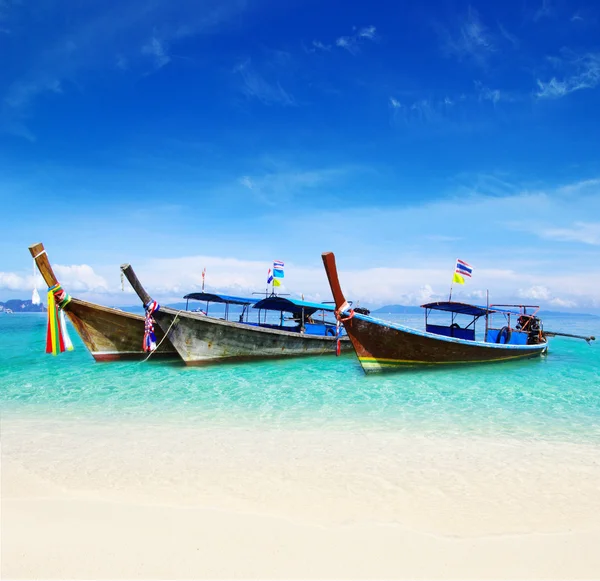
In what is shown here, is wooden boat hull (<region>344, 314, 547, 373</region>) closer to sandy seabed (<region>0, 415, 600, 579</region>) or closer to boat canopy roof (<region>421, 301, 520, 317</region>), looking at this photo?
boat canopy roof (<region>421, 301, 520, 317</region>)

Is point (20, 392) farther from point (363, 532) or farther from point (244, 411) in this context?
point (363, 532)

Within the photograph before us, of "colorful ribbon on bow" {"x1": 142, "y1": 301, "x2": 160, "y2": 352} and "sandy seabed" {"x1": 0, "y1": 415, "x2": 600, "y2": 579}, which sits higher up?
"colorful ribbon on bow" {"x1": 142, "y1": 301, "x2": 160, "y2": 352}

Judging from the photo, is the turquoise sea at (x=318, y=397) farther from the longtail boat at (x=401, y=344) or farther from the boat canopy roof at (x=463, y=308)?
the boat canopy roof at (x=463, y=308)

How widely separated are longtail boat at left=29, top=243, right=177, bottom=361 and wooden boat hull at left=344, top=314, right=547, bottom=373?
6636 millimetres

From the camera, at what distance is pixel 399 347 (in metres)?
13.1

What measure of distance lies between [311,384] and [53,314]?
23.6ft

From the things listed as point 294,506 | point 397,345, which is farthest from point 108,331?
point 294,506

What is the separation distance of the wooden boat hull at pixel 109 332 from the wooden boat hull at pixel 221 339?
1.66 metres

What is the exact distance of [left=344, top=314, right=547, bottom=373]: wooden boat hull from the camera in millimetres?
12477

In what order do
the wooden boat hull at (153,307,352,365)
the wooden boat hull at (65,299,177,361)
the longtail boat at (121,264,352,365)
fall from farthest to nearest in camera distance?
the wooden boat hull at (65,299,177,361) → the wooden boat hull at (153,307,352,365) → the longtail boat at (121,264,352,365)

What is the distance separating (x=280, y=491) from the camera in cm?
485

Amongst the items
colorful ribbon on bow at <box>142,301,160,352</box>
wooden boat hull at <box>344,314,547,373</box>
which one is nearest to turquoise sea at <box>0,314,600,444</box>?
wooden boat hull at <box>344,314,547,373</box>

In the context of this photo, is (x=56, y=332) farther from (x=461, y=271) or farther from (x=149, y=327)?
(x=461, y=271)

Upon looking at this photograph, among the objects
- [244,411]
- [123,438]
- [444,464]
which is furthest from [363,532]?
[244,411]
